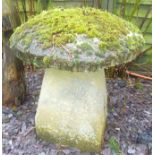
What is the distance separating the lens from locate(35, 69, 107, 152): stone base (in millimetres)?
2117

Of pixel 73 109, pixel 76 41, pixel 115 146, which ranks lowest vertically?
pixel 115 146

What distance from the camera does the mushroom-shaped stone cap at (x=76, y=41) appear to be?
6.02 feet

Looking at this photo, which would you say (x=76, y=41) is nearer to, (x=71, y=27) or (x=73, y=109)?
(x=71, y=27)

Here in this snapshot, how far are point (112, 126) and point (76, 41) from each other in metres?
0.86

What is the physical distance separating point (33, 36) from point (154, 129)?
2.86ft

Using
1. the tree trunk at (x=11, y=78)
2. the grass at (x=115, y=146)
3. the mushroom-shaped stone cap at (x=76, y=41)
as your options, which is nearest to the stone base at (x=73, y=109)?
the grass at (x=115, y=146)

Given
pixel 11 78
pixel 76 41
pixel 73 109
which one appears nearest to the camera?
pixel 76 41

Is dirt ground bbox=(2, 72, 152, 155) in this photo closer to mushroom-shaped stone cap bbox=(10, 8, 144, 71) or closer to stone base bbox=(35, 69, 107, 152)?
stone base bbox=(35, 69, 107, 152)

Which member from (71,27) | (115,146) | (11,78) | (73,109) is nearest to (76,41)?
(71,27)

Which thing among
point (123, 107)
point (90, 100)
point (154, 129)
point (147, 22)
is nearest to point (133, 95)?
point (123, 107)

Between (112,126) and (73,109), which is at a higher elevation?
(73,109)

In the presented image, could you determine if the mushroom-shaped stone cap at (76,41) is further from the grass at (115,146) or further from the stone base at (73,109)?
the grass at (115,146)

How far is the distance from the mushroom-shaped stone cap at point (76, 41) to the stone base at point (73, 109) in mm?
251

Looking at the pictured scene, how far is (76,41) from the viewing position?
6.27ft
